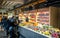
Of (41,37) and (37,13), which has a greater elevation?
(37,13)

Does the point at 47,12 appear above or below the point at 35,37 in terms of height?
above

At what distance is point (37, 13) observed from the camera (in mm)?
11492

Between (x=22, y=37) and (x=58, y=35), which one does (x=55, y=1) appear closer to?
(x=58, y=35)

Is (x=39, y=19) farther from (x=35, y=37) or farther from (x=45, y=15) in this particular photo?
(x=35, y=37)

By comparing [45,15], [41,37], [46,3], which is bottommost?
[41,37]

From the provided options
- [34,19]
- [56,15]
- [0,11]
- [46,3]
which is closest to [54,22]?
[56,15]

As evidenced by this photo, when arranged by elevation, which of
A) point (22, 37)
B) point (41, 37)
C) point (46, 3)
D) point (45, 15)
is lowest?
point (22, 37)

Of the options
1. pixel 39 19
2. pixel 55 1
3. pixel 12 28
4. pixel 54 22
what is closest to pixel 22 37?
pixel 12 28

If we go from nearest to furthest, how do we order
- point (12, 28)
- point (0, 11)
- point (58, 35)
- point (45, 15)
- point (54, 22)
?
point (58, 35) → point (12, 28) → point (54, 22) → point (45, 15) → point (0, 11)

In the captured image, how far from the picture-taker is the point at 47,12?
9.71 meters

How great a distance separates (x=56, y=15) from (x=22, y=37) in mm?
2578

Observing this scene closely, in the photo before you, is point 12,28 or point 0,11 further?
point 0,11

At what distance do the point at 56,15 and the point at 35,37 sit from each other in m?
3.66

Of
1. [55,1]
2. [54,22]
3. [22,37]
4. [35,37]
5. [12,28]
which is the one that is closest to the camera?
[55,1]
